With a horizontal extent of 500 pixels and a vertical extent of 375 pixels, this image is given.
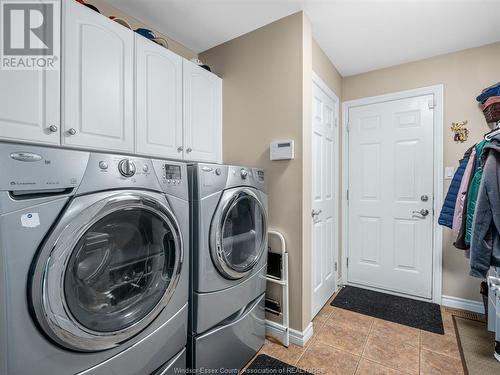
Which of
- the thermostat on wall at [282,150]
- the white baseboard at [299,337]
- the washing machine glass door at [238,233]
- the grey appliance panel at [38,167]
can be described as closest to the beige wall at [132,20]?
the thermostat on wall at [282,150]

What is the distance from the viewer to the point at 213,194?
1.40 m

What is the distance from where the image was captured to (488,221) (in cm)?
129

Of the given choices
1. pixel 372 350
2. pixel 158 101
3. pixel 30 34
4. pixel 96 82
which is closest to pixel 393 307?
pixel 372 350

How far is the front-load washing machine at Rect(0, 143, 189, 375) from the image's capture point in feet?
2.50

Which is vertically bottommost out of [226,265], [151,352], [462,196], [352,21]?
[151,352]

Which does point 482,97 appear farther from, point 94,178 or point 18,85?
point 18,85

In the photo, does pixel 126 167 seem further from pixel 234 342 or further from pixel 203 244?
pixel 234 342

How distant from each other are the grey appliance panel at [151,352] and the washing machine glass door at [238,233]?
1.09ft

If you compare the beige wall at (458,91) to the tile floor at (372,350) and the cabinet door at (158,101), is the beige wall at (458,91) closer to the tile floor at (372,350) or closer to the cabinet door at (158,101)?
the tile floor at (372,350)

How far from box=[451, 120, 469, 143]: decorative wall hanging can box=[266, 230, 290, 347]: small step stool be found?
1.87 meters

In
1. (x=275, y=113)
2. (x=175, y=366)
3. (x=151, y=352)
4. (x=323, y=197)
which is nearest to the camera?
(x=151, y=352)

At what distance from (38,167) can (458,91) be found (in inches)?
122

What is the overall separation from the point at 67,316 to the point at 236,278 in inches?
34.6

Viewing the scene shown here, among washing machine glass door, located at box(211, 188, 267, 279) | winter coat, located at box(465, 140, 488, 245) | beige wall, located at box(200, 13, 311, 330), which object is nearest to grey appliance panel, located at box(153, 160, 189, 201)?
washing machine glass door, located at box(211, 188, 267, 279)
